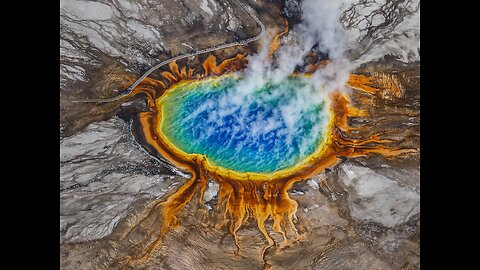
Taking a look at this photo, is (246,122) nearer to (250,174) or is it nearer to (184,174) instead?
(250,174)

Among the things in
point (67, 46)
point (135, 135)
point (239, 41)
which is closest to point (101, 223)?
point (135, 135)

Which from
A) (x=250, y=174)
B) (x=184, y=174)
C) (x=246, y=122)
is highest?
(x=246, y=122)

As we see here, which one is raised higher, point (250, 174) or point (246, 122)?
point (246, 122)

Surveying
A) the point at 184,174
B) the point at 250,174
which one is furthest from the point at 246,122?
the point at 184,174

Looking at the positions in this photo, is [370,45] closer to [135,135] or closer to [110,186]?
[135,135]
